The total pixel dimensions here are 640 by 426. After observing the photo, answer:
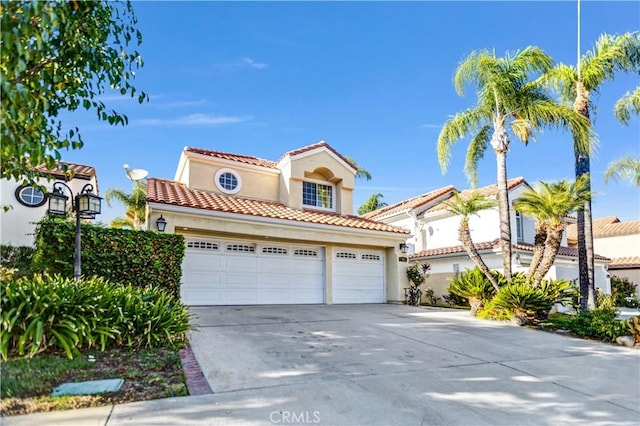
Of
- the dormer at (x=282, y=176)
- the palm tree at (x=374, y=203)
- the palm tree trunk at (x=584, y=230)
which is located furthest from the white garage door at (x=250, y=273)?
the palm tree at (x=374, y=203)

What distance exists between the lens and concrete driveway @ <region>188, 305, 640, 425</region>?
4.43 metres

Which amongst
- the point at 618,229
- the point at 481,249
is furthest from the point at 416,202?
the point at 618,229

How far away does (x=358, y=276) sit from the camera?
1602cm

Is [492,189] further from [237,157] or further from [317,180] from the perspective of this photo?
[237,157]

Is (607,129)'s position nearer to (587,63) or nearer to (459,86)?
(587,63)

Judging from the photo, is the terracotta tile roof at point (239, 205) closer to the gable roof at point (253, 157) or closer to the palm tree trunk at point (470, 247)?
the gable roof at point (253, 157)

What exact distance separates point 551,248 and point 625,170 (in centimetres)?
836

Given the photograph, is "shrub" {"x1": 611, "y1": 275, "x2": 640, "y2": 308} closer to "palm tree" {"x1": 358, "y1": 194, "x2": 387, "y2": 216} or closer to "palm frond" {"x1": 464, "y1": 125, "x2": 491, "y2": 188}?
"palm frond" {"x1": 464, "y1": 125, "x2": 491, "y2": 188}

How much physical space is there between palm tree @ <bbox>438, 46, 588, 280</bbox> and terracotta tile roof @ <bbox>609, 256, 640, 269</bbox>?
792 inches

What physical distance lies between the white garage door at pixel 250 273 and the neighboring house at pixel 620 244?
2173cm

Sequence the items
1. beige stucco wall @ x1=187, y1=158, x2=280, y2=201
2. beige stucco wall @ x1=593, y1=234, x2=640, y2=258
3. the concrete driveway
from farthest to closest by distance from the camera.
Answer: beige stucco wall @ x1=593, y1=234, x2=640, y2=258, beige stucco wall @ x1=187, y1=158, x2=280, y2=201, the concrete driveway

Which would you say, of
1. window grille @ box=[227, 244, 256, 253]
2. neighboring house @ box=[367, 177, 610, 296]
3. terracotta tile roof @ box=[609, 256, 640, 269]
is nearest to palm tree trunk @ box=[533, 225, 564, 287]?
neighboring house @ box=[367, 177, 610, 296]

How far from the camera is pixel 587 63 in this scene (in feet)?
44.8

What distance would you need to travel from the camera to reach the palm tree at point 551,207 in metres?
Result: 11.8
